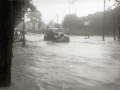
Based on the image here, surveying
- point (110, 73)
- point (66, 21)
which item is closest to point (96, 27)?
point (66, 21)

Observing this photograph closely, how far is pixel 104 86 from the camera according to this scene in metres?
5.57

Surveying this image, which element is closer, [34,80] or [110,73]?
[34,80]

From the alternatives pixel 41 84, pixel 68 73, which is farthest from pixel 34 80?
pixel 68 73

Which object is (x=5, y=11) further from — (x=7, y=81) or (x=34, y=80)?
(x=34, y=80)

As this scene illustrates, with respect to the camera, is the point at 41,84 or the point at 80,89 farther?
the point at 41,84

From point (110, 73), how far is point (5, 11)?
4.68 metres

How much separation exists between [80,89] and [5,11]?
3041mm

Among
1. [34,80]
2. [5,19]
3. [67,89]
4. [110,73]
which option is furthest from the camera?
[110,73]

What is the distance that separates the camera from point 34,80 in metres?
6.25

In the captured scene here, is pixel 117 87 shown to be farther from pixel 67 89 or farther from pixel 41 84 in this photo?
pixel 41 84

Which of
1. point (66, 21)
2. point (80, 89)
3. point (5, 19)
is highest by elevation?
point (66, 21)

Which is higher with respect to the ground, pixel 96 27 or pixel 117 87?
pixel 96 27

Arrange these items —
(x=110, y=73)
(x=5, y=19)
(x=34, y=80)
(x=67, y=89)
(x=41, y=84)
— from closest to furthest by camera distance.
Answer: (x=5, y=19), (x=67, y=89), (x=41, y=84), (x=34, y=80), (x=110, y=73)

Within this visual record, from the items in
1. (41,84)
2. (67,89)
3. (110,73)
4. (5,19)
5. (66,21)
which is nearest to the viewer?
(5,19)
